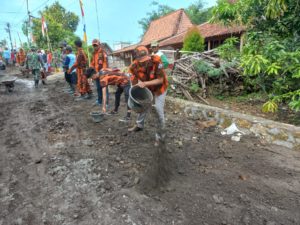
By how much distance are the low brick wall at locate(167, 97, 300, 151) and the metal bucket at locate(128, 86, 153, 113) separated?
194 centimetres

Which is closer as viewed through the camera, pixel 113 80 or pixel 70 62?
pixel 113 80

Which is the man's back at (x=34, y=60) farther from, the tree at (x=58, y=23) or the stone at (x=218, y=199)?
the tree at (x=58, y=23)

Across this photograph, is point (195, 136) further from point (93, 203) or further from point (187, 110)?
point (93, 203)

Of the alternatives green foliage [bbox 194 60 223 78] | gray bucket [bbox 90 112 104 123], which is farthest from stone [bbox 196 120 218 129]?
gray bucket [bbox 90 112 104 123]

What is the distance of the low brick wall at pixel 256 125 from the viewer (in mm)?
3674

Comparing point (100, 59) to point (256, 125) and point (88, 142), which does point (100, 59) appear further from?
point (256, 125)

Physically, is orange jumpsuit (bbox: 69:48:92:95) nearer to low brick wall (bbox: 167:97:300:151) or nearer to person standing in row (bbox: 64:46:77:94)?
person standing in row (bbox: 64:46:77:94)

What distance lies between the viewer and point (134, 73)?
11.9ft

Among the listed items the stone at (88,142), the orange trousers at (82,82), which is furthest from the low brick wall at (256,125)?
the orange trousers at (82,82)

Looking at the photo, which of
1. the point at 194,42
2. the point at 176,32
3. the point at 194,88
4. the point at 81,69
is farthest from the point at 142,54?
the point at 176,32

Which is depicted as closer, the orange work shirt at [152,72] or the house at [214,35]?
the orange work shirt at [152,72]

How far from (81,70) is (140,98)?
3.81 m

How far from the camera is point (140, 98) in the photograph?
11.3 feet

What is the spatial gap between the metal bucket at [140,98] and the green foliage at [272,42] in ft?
6.12
